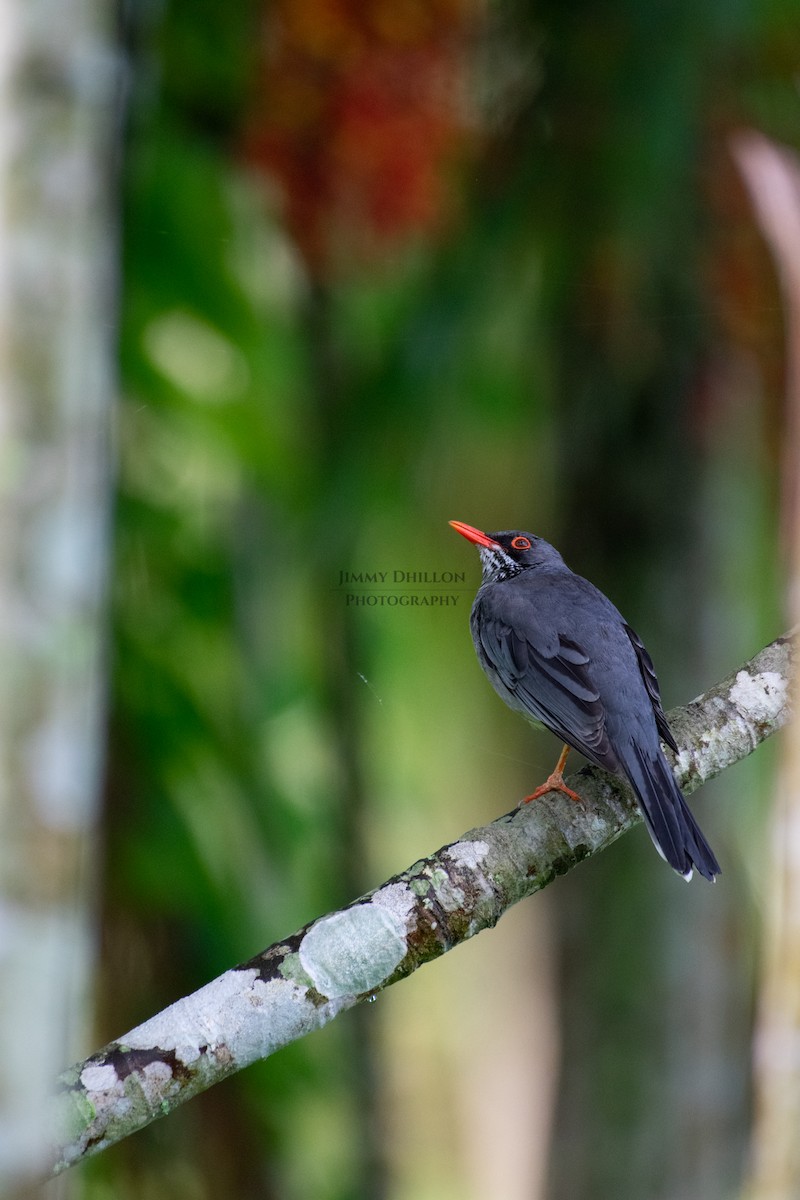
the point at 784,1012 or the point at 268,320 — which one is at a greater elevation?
the point at 268,320

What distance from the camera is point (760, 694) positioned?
3.94 feet

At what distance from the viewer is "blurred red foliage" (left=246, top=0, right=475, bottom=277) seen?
7.35ft

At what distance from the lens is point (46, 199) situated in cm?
82

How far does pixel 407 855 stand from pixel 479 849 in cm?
87

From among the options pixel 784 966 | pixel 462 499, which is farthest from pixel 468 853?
pixel 784 966

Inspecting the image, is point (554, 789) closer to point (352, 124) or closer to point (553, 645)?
point (553, 645)

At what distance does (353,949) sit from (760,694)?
1.75 feet

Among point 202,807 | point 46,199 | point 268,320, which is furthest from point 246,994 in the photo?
point 268,320

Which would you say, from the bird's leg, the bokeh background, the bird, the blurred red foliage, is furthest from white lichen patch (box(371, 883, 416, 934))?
the blurred red foliage

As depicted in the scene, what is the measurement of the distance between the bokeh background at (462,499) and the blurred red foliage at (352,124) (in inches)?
0.8

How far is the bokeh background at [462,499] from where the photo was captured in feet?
5.53

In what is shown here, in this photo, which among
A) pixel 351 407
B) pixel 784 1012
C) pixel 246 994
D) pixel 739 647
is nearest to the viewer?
pixel 246 994

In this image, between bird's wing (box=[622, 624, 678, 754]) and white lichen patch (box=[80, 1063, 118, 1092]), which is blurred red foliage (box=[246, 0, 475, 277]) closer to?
bird's wing (box=[622, 624, 678, 754])

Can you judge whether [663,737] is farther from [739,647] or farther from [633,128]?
[633,128]
